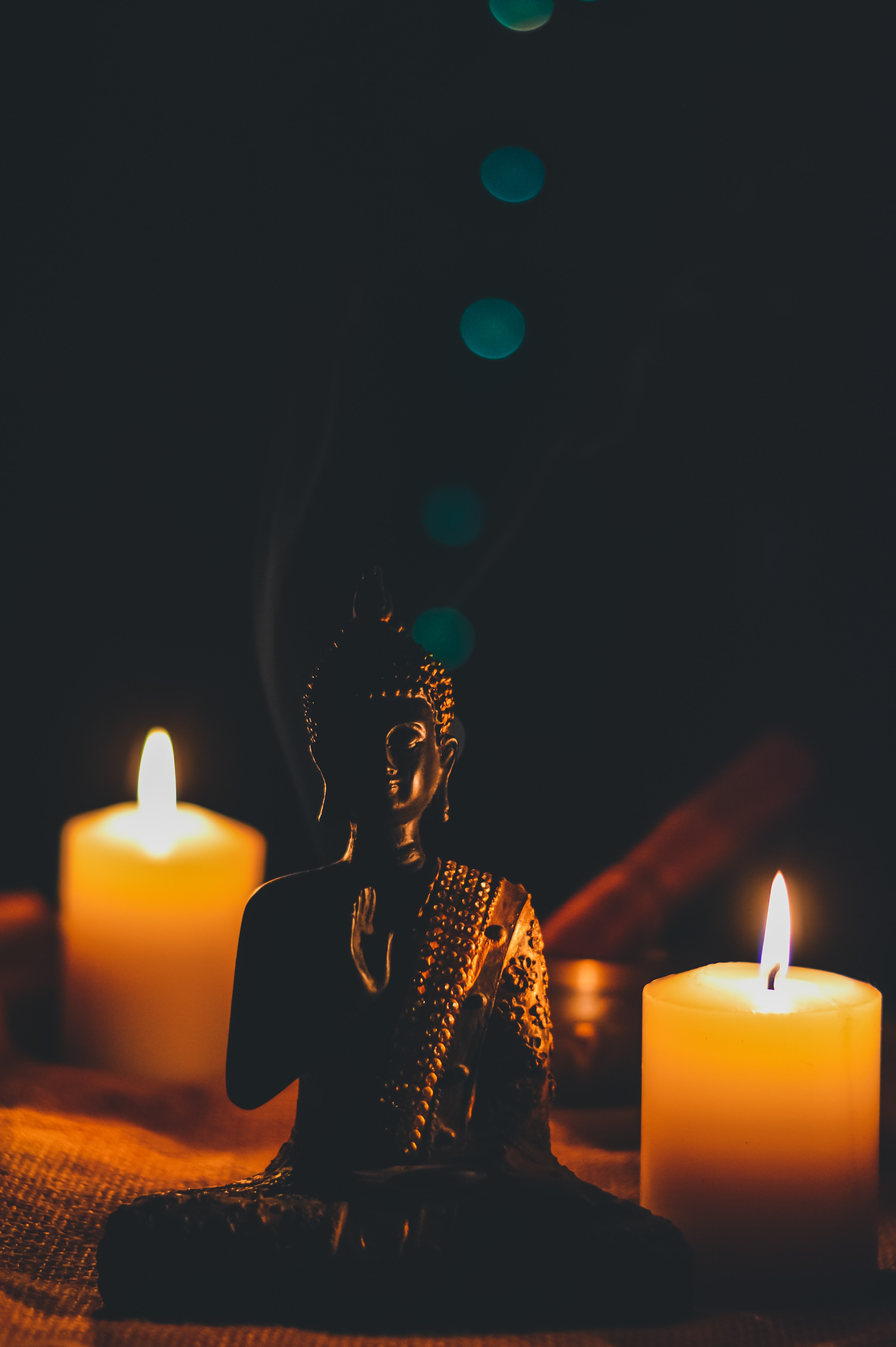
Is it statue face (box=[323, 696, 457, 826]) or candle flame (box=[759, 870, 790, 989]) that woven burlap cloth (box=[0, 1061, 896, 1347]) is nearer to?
candle flame (box=[759, 870, 790, 989])

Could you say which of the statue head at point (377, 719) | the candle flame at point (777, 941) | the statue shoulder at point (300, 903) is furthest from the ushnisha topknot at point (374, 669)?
the candle flame at point (777, 941)

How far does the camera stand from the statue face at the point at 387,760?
103 centimetres

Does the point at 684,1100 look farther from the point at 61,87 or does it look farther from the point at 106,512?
the point at 61,87

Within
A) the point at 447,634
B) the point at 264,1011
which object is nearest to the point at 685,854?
the point at 447,634

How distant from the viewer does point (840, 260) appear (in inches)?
56.7

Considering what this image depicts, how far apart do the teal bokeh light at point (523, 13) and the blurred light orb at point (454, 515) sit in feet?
1.53

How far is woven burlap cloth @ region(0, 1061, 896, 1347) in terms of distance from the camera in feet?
2.85

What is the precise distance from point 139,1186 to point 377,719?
0.46 metres

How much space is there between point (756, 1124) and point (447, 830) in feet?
2.18

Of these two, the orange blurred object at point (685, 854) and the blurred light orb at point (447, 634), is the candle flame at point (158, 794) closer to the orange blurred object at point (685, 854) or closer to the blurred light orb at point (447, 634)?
the blurred light orb at point (447, 634)

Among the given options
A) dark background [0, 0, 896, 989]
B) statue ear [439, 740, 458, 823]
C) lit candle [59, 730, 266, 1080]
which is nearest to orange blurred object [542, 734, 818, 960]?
dark background [0, 0, 896, 989]

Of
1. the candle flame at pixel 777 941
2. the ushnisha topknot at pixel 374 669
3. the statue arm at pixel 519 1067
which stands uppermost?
the ushnisha topknot at pixel 374 669

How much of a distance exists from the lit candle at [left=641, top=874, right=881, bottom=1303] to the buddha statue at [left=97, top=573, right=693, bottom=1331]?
0.10 m

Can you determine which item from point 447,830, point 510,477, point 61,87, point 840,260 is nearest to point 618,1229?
point 447,830
